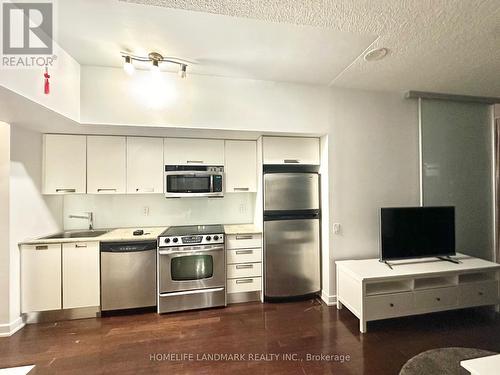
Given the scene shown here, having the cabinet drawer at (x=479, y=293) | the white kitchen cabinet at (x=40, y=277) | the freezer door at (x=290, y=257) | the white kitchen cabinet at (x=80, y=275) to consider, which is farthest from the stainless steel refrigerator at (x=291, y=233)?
the white kitchen cabinet at (x=40, y=277)

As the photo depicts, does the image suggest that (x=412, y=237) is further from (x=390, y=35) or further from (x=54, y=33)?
(x=54, y=33)

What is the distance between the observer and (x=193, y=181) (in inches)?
112

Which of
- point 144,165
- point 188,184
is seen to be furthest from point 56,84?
point 188,184

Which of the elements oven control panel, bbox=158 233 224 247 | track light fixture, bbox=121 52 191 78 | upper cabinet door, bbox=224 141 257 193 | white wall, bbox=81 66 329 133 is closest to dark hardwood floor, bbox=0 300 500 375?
oven control panel, bbox=158 233 224 247

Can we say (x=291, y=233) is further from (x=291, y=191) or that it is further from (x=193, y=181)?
(x=193, y=181)

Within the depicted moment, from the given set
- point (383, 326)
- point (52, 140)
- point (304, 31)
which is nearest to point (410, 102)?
point (304, 31)

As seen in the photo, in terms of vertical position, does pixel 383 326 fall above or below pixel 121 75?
below

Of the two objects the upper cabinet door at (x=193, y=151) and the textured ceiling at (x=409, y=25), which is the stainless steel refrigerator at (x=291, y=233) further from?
the textured ceiling at (x=409, y=25)

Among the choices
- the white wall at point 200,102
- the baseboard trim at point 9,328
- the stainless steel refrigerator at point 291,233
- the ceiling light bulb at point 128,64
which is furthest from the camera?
the stainless steel refrigerator at point 291,233

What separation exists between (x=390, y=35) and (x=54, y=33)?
2.83m

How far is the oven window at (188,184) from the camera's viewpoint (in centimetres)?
280

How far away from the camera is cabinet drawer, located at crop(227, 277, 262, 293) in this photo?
110 inches

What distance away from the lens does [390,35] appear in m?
1.77

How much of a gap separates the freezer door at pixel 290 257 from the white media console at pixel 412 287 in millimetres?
387
